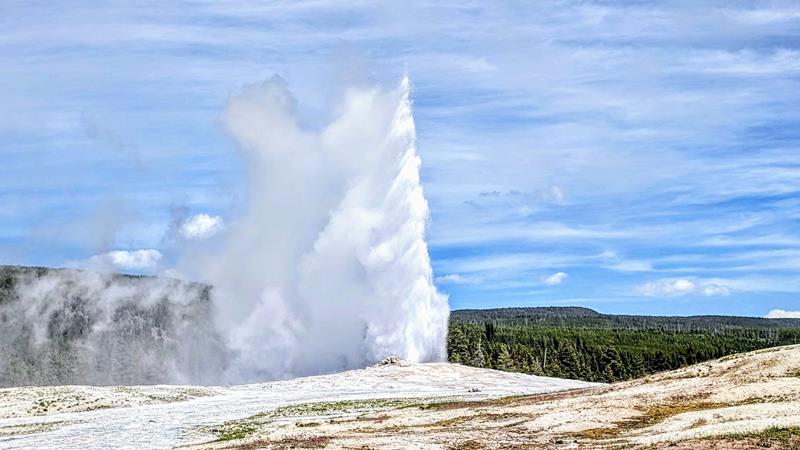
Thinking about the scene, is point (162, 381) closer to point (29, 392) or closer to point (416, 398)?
point (29, 392)

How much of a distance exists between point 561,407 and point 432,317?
6794cm

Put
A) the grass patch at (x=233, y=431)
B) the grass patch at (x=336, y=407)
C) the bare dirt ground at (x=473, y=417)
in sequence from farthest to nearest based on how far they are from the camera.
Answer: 1. the grass patch at (x=336, y=407)
2. the grass patch at (x=233, y=431)
3. the bare dirt ground at (x=473, y=417)

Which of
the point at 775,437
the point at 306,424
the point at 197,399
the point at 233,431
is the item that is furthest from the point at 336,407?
the point at 775,437

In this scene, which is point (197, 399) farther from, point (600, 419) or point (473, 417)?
point (600, 419)

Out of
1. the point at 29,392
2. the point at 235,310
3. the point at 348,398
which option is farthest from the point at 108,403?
the point at 235,310

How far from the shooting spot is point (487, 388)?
103000 mm

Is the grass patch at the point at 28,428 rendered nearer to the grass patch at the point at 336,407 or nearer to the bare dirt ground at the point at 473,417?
the bare dirt ground at the point at 473,417

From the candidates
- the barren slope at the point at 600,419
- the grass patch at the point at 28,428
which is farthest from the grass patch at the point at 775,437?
the grass patch at the point at 28,428

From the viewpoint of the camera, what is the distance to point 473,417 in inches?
2554

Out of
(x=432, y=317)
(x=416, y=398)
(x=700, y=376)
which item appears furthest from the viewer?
(x=432, y=317)

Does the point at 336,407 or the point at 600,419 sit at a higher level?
the point at 336,407

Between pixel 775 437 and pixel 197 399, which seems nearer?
pixel 775 437

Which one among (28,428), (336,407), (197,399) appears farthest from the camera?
(197,399)

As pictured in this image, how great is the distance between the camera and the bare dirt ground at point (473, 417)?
47.9 m
